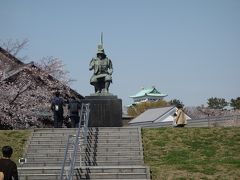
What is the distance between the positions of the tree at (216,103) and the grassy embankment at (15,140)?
218 feet

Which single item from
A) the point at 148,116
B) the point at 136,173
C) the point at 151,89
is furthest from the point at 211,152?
the point at 151,89

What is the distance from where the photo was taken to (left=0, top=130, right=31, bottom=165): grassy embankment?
1494 centimetres

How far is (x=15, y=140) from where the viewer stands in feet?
52.5

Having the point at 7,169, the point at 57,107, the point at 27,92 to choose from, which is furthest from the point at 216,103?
the point at 7,169

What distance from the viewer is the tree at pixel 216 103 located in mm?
78750

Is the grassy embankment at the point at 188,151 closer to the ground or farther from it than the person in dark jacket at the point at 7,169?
farther from it

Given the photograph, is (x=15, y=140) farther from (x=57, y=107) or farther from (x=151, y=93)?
(x=151, y=93)

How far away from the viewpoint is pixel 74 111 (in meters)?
19.0

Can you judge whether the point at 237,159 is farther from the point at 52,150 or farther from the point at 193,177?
the point at 52,150

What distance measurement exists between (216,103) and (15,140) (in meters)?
67.9

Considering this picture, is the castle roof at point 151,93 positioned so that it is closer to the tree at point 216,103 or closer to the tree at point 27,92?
the tree at point 216,103

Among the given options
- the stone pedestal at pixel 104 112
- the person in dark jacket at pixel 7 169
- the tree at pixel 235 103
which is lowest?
the person in dark jacket at pixel 7 169

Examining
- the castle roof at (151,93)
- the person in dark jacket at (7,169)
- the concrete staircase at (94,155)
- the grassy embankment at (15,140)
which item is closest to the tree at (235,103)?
the castle roof at (151,93)

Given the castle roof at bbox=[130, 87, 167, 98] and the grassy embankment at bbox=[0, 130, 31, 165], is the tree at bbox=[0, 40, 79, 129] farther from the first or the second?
the castle roof at bbox=[130, 87, 167, 98]
